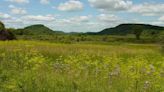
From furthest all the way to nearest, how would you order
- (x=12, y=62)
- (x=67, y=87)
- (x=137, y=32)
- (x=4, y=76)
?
(x=137, y=32), (x=12, y=62), (x=4, y=76), (x=67, y=87)

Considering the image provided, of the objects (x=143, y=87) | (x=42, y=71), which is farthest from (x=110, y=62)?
(x=143, y=87)

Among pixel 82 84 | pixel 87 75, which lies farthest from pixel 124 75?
pixel 82 84

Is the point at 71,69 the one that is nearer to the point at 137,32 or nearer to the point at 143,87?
the point at 143,87

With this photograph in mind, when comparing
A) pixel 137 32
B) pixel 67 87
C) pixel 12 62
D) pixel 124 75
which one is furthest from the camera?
pixel 137 32

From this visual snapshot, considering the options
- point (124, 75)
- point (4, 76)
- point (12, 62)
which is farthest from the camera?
point (12, 62)

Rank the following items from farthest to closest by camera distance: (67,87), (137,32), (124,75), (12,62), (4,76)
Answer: (137,32), (12,62), (124,75), (4,76), (67,87)

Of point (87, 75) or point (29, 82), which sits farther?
point (87, 75)

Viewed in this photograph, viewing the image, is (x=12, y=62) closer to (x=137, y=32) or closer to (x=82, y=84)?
(x=82, y=84)

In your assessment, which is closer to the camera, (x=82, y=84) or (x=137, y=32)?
(x=82, y=84)

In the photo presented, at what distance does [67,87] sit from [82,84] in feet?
1.86

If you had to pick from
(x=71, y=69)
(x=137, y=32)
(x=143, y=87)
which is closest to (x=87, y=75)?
(x=71, y=69)

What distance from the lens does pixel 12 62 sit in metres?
11.2

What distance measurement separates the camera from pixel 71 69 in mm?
10219

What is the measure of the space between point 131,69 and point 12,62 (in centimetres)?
368
